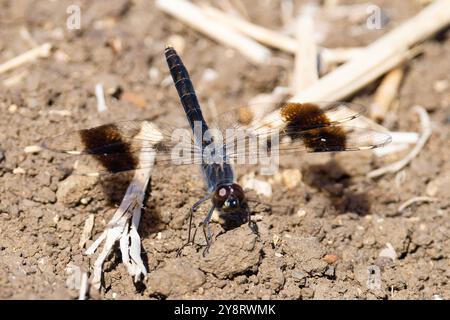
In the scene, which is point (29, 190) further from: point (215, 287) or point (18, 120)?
point (215, 287)

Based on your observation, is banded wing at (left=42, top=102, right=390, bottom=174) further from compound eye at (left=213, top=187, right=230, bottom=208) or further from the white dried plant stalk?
compound eye at (left=213, top=187, right=230, bottom=208)

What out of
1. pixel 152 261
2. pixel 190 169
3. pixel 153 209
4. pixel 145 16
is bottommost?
pixel 152 261

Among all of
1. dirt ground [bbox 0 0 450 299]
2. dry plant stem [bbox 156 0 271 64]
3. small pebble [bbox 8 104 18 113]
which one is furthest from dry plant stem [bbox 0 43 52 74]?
dry plant stem [bbox 156 0 271 64]

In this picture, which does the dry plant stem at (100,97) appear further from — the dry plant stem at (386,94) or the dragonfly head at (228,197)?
the dry plant stem at (386,94)

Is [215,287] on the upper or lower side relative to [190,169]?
lower

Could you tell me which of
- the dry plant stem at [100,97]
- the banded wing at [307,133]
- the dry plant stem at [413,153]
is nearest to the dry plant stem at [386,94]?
the dry plant stem at [413,153]

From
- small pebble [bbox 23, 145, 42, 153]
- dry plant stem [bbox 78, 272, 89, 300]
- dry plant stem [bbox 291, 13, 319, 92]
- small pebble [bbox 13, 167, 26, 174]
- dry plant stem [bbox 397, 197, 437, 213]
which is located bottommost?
dry plant stem [bbox 78, 272, 89, 300]
